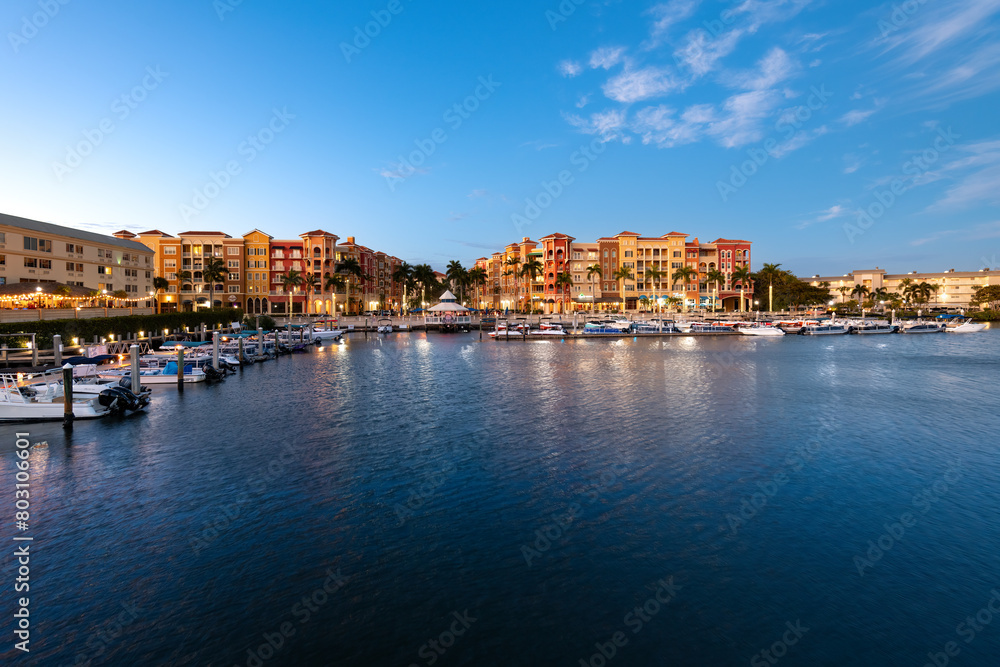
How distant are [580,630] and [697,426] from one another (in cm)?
1954

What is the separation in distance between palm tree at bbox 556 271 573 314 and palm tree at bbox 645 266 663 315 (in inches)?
863

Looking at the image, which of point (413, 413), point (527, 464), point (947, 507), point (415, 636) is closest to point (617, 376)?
point (413, 413)

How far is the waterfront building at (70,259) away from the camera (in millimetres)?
67312

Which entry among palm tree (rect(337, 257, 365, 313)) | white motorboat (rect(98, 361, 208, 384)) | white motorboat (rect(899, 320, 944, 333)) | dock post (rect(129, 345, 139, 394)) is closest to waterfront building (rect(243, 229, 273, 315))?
palm tree (rect(337, 257, 365, 313))

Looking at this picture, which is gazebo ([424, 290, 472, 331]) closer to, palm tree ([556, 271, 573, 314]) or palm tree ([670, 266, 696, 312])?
palm tree ([556, 271, 573, 314])

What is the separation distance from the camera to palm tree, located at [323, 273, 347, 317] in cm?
13312

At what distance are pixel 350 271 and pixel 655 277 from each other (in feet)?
285

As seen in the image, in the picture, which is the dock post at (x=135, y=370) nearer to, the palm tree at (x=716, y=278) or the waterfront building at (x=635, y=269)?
the waterfront building at (x=635, y=269)

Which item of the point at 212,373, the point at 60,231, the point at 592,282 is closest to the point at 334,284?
the point at 60,231

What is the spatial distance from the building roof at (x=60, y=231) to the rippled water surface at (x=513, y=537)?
194 feet

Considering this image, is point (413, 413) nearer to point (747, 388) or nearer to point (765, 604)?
point (765, 604)

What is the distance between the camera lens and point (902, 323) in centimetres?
11231

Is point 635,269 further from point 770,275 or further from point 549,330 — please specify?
point 549,330

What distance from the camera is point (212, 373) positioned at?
146 ft
